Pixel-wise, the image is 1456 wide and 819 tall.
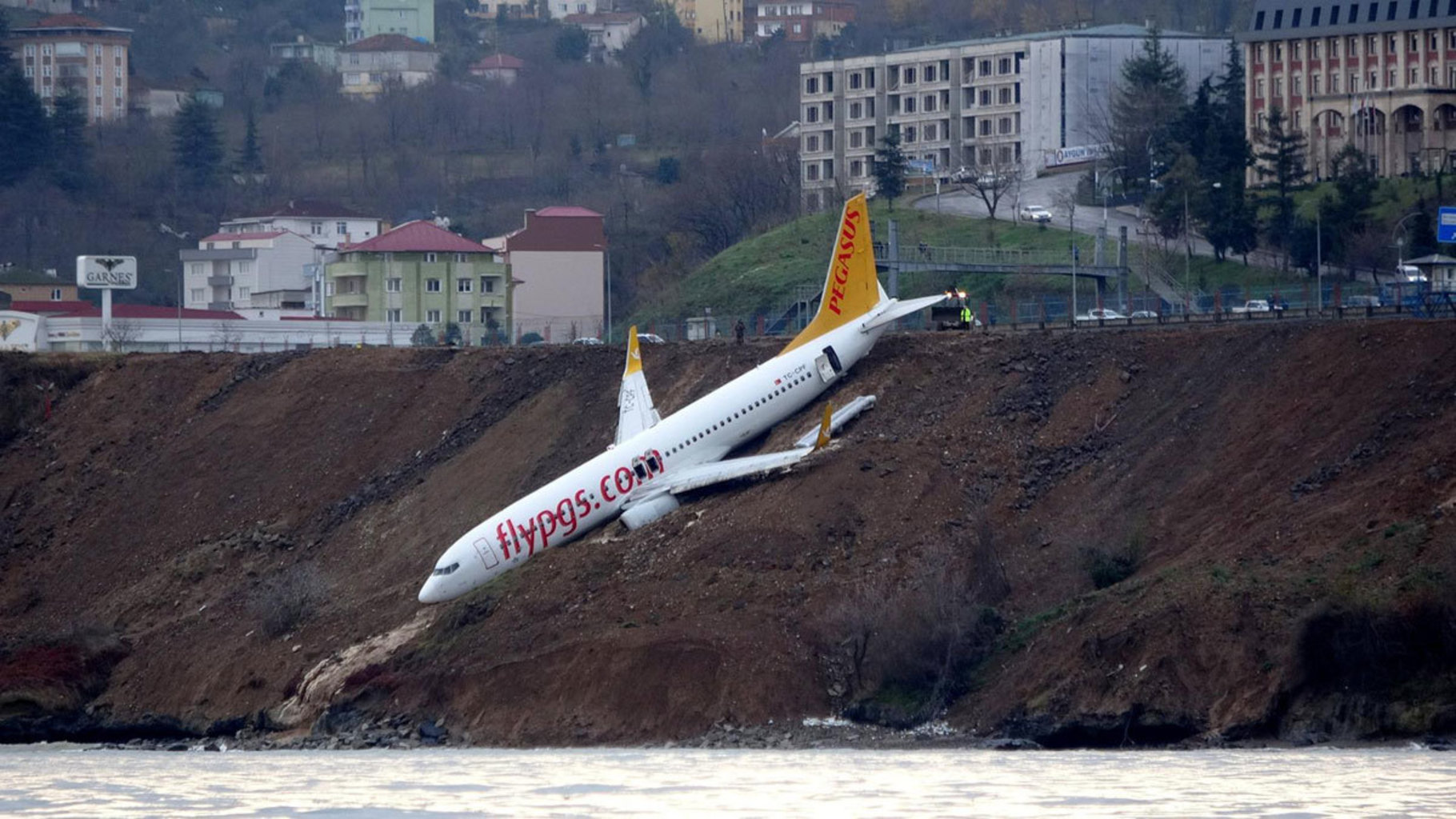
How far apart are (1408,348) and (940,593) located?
16502 millimetres

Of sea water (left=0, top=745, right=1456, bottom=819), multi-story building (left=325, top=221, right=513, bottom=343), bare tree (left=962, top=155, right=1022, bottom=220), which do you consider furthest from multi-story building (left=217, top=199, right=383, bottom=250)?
sea water (left=0, top=745, right=1456, bottom=819)

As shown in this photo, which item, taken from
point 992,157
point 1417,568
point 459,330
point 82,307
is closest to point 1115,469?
point 1417,568

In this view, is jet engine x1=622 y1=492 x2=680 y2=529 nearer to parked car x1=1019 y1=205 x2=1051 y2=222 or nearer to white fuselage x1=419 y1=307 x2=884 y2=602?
white fuselage x1=419 y1=307 x2=884 y2=602

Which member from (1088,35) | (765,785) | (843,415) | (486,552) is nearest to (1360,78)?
(1088,35)

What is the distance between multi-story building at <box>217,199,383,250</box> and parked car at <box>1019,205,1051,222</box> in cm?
5713

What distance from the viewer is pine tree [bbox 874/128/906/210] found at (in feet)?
538

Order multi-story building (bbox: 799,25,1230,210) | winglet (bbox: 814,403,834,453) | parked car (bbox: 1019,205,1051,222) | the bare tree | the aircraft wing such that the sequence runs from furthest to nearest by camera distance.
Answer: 1. multi-story building (bbox: 799,25,1230,210)
2. the bare tree
3. parked car (bbox: 1019,205,1051,222)
4. the aircraft wing
5. winglet (bbox: 814,403,834,453)

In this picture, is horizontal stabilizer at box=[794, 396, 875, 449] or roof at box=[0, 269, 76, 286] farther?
roof at box=[0, 269, 76, 286]

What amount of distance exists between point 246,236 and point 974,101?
195 ft

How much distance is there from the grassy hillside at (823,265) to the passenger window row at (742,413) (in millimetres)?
53083

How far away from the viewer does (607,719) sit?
63312mm

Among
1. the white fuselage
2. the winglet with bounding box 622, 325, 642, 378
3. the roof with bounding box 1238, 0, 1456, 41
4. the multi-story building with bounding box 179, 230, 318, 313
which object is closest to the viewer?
the white fuselage

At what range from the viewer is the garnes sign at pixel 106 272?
388ft

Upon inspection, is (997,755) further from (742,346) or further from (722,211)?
(722,211)
